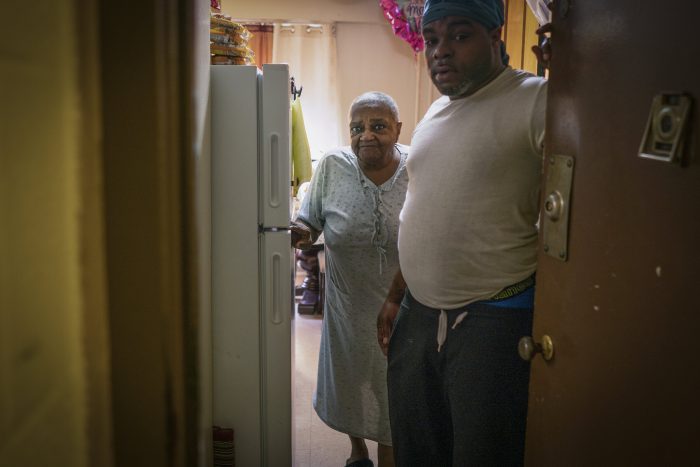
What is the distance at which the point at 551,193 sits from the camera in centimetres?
114

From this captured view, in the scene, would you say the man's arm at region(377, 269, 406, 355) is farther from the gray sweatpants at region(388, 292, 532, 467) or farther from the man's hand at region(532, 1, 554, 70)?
the man's hand at region(532, 1, 554, 70)

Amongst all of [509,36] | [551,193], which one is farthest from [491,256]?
[509,36]

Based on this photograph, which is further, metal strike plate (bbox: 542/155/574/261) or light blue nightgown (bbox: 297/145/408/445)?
light blue nightgown (bbox: 297/145/408/445)

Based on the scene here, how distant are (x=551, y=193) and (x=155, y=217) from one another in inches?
33.1

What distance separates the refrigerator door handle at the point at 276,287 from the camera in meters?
1.90

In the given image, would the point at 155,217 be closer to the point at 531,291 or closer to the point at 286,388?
the point at 531,291

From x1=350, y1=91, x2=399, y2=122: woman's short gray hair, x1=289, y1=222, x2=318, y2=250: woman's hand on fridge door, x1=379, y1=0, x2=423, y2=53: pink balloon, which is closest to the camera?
x1=289, y1=222, x2=318, y2=250: woman's hand on fridge door

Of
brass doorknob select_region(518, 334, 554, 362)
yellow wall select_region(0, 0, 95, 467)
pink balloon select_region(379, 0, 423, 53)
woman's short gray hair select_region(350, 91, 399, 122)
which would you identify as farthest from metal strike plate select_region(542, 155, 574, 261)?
pink balloon select_region(379, 0, 423, 53)

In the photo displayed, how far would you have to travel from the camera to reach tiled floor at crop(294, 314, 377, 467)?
2.47 metres

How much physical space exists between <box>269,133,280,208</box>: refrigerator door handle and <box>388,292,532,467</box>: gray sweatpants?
0.55 metres

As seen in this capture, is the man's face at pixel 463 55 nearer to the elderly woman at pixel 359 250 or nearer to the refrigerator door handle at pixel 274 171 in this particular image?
the refrigerator door handle at pixel 274 171

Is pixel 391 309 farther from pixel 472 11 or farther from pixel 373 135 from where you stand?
pixel 472 11

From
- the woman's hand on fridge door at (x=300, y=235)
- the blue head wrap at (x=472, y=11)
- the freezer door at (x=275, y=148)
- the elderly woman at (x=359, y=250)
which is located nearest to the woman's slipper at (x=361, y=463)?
the elderly woman at (x=359, y=250)

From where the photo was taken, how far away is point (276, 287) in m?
1.91
